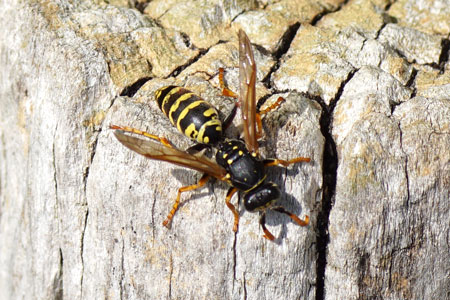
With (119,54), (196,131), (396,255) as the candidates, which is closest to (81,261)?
(196,131)

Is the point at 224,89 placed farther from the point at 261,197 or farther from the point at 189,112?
the point at 261,197

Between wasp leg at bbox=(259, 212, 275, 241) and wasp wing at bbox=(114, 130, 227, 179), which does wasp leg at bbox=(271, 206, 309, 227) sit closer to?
wasp leg at bbox=(259, 212, 275, 241)

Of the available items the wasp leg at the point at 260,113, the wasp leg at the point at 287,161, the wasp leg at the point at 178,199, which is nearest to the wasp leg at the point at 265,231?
the wasp leg at the point at 287,161

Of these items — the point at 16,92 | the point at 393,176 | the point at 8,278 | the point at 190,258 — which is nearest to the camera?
the point at 393,176

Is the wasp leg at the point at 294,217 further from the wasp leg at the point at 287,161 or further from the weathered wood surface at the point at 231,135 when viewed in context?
the wasp leg at the point at 287,161

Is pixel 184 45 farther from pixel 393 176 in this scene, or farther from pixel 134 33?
pixel 393 176

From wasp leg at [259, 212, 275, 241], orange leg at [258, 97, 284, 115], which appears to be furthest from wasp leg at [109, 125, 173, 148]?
wasp leg at [259, 212, 275, 241]
